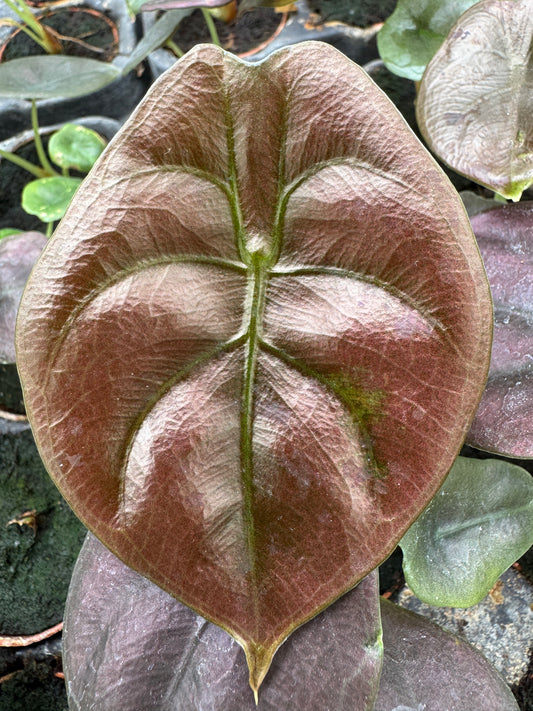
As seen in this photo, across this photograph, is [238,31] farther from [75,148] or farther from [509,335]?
[509,335]

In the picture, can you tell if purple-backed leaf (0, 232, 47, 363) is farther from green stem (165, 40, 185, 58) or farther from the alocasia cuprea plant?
green stem (165, 40, 185, 58)

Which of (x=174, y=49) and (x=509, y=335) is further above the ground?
(x=174, y=49)

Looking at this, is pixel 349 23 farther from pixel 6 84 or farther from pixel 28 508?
pixel 28 508

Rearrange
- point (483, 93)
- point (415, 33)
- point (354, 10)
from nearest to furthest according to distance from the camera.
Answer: point (483, 93), point (415, 33), point (354, 10)

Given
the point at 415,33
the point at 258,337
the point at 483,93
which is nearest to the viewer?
the point at 258,337

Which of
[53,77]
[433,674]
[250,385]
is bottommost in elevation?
Answer: [433,674]

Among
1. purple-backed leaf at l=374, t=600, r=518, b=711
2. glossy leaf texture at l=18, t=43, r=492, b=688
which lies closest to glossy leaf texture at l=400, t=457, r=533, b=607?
purple-backed leaf at l=374, t=600, r=518, b=711

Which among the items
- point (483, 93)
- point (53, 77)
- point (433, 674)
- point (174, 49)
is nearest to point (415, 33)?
point (483, 93)

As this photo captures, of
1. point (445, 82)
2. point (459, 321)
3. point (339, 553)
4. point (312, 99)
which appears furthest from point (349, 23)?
point (339, 553)
